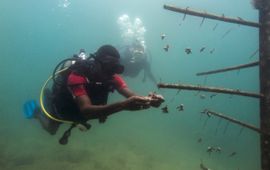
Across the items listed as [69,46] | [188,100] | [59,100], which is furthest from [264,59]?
[69,46]

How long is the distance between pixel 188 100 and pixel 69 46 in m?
59.5

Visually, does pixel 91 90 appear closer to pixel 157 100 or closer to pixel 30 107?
pixel 157 100

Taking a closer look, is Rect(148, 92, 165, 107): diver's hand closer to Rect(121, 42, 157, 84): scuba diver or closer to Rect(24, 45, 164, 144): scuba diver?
Rect(24, 45, 164, 144): scuba diver

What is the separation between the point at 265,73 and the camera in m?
4.98

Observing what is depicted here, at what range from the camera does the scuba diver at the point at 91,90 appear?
4736mm

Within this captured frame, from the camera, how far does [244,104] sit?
110 meters

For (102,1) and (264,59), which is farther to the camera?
(102,1)

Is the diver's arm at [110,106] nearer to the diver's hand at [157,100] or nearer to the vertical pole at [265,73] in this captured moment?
the diver's hand at [157,100]

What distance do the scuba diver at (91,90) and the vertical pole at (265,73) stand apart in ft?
5.30

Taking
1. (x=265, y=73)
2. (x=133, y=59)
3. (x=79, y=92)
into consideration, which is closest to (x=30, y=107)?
(x=79, y=92)

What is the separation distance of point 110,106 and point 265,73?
232 cm

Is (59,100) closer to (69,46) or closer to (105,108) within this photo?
(105,108)

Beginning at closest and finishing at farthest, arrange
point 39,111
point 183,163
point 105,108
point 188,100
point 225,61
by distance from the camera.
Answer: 1. point 105,108
2. point 39,111
3. point 183,163
4. point 188,100
5. point 225,61

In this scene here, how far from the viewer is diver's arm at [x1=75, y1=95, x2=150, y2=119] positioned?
14.9ft
